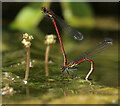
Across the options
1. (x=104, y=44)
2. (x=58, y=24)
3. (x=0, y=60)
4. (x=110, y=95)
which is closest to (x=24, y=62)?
(x=0, y=60)

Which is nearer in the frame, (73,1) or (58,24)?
(58,24)

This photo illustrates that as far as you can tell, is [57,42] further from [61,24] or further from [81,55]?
[81,55]

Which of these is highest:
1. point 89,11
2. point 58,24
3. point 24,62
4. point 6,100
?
point 89,11

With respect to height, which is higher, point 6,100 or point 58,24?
point 58,24

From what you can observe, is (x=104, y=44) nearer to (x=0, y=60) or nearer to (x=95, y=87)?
(x=95, y=87)

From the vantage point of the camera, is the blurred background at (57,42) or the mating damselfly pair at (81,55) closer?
the mating damselfly pair at (81,55)

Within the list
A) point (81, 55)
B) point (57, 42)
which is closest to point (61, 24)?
point (81, 55)

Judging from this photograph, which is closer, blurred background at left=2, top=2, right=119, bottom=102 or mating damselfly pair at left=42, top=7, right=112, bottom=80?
mating damselfly pair at left=42, top=7, right=112, bottom=80

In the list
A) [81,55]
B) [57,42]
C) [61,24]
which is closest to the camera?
[81,55]
